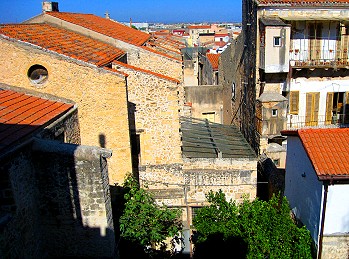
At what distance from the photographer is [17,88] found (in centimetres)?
1080

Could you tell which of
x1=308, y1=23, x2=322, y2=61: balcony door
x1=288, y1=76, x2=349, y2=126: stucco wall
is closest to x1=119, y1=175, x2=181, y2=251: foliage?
x1=288, y1=76, x2=349, y2=126: stucco wall

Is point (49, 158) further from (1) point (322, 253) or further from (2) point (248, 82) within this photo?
(2) point (248, 82)

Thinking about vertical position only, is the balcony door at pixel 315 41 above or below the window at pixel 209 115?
above

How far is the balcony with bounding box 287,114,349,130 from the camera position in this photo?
688 inches

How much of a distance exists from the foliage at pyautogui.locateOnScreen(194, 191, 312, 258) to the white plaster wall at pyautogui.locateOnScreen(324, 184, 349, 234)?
2.20 feet

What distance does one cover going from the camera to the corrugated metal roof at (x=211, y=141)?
46.8ft

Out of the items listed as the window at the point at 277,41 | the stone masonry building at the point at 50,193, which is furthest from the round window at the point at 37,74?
the window at the point at 277,41

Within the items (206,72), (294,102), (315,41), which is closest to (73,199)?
(294,102)

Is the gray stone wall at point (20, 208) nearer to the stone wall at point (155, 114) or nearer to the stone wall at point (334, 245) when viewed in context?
the stone wall at point (155, 114)

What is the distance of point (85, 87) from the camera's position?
434 inches

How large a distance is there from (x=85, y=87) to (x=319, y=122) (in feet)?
40.7

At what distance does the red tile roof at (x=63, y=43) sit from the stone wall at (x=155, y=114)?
113 cm

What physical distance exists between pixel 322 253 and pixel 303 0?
11.5 meters

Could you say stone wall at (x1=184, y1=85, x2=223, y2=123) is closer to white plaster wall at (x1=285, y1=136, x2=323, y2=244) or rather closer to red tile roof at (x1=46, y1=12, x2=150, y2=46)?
red tile roof at (x1=46, y1=12, x2=150, y2=46)
